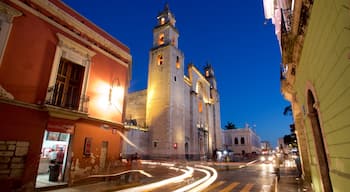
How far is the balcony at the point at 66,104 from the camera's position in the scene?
28.2ft

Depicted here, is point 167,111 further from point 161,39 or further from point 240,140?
point 240,140

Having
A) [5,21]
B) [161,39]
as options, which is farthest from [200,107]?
[5,21]

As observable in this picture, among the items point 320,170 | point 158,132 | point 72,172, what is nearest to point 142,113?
point 158,132

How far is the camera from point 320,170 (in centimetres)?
555

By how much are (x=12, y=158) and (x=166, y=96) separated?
25.9 metres

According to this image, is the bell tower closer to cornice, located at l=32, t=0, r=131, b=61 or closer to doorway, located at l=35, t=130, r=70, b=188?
cornice, located at l=32, t=0, r=131, b=61

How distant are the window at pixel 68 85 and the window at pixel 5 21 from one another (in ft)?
8.74

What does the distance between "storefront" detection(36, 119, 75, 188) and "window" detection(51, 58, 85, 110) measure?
4.06 feet

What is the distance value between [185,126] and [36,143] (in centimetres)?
3053

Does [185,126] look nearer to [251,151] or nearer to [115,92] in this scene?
[115,92]

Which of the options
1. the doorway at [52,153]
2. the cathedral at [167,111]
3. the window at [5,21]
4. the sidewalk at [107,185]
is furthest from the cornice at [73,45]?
the cathedral at [167,111]

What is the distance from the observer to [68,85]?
1040cm

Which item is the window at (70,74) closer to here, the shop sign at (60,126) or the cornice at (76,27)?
the cornice at (76,27)

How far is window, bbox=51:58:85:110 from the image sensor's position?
32.6 ft
